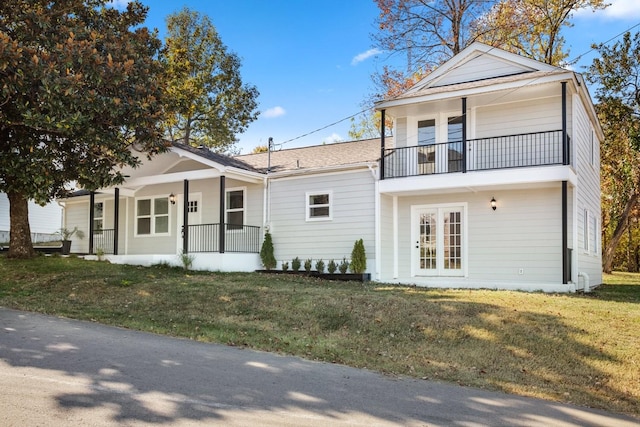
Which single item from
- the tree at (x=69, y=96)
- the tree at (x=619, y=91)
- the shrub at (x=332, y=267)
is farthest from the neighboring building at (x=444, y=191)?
the tree at (x=619, y=91)

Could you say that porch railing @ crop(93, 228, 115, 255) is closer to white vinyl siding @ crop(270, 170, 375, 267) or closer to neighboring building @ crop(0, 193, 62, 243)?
white vinyl siding @ crop(270, 170, 375, 267)

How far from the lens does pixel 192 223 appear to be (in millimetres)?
19109

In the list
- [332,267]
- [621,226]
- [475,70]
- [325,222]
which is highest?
[475,70]

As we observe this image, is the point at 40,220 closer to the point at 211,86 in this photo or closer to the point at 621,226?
the point at 211,86

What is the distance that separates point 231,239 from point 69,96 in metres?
7.82

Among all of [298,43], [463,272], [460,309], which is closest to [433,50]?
[298,43]

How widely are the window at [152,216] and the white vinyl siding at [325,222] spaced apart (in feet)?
15.6

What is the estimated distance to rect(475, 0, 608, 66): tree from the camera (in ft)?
80.5

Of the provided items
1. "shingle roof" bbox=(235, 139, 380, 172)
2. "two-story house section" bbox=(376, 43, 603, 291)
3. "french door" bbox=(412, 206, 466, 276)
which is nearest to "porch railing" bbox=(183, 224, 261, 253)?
"shingle roof" bbox=(235, 139, 380, 172)

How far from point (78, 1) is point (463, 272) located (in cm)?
1216

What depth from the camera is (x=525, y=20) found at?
81.6 ft

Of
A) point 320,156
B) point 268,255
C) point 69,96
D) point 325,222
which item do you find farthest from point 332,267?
point 69,96

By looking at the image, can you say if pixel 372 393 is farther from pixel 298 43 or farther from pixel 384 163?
pixel 298 43

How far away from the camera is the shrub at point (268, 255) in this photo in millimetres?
16922
